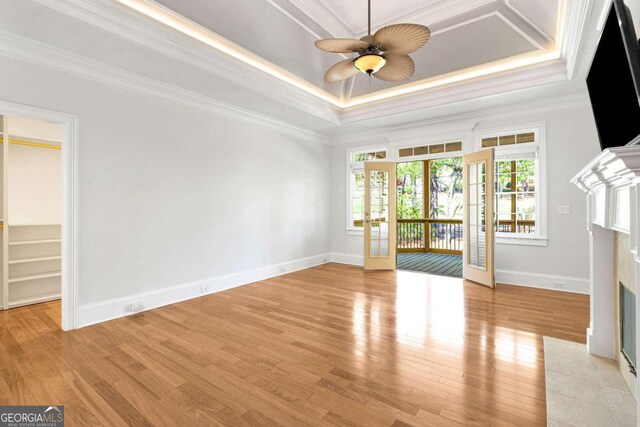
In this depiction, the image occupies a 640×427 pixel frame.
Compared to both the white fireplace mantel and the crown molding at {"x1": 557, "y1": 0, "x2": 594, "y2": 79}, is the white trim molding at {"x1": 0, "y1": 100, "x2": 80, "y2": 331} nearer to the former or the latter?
the white fireplace mantel

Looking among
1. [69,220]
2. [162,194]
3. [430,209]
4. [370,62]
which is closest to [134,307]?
[69,220]

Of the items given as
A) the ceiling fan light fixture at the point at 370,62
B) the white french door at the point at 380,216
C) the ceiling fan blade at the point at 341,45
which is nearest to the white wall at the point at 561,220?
the white french door at the point at 380,216

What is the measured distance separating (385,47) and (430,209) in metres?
8.05

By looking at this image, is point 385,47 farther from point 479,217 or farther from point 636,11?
point 479,217

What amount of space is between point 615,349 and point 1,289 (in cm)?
661

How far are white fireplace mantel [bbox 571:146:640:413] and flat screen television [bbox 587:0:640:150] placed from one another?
0.84 ft

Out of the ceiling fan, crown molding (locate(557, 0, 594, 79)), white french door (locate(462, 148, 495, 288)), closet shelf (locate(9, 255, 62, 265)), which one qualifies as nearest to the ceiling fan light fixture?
the ceiling fan

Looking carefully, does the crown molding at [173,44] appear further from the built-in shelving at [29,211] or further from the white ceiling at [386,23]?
the built-in shelving at [29,211]

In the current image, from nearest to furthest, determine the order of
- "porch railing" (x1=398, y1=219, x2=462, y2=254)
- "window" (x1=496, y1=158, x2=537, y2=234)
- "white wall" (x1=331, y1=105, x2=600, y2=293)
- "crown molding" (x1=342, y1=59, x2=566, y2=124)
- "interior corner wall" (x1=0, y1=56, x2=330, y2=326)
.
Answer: "interior corner wall" (x1=0, y1=56, x2=330, y2=326) < "crown molding" (x1=342, y1=59, x2=566, y2=124) < "white wall" (x1=331, y1=105, x2=600, y2=293) < "window" (x1=496, y1=158, x2=537, y2=234) < "porch railing" (x1=398, y1=219, x2=462, y2=254)

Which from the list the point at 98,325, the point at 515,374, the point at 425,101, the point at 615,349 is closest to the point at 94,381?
the point at 98,325

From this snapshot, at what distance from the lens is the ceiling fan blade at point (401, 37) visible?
2.40 m

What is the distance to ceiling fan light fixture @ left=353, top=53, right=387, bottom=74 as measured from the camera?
2.71 metres

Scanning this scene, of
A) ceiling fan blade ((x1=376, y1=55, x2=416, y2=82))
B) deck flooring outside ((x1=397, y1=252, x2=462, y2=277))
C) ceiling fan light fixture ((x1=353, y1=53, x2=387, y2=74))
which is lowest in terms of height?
deck flooring outside ((x1=397, y1=252, x2=462, y2=277))

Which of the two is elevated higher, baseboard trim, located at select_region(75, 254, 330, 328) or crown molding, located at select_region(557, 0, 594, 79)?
crown molding, located at select_region(557, 0, 594, 79)
